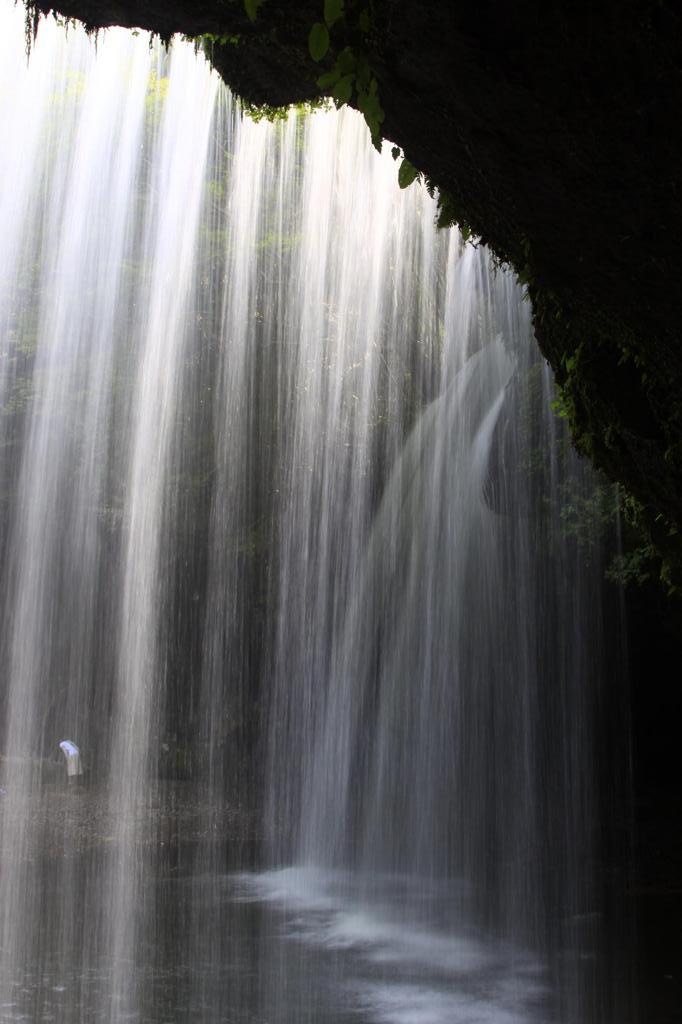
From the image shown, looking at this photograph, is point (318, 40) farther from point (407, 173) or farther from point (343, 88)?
point (407, 173)

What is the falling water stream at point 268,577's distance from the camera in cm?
1061

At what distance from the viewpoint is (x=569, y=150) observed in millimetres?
3475

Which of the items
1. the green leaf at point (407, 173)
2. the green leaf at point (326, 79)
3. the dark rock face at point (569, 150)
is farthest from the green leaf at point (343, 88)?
the green leaf at point (407, 173)

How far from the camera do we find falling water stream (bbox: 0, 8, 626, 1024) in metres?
10.6

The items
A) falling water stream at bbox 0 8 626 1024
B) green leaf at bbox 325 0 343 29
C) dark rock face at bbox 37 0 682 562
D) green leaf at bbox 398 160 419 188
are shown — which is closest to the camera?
green leaf at bbox 325 0 343 29

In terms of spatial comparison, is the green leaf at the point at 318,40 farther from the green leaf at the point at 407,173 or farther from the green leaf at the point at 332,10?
the green leaf at the point at 407,173

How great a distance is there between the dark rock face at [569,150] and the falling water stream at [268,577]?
548 centimetres

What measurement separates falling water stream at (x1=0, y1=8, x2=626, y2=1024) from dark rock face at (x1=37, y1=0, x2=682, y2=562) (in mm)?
5478

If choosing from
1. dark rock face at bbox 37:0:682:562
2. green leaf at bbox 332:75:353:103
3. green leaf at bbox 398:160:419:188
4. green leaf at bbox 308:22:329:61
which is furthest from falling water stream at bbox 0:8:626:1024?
green leaf at bbox 308:22:329:61

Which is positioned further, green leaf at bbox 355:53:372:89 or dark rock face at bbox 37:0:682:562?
green leaf at bbox 355:53:372:89

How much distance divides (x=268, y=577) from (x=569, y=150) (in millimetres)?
11741

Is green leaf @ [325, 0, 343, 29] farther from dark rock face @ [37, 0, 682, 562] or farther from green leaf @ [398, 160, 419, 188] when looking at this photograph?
green leaf @ [398, 160, 419, 188]

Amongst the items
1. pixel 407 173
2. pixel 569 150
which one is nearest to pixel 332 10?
pixel 569 150

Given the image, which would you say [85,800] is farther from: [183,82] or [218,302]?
[183,82]
